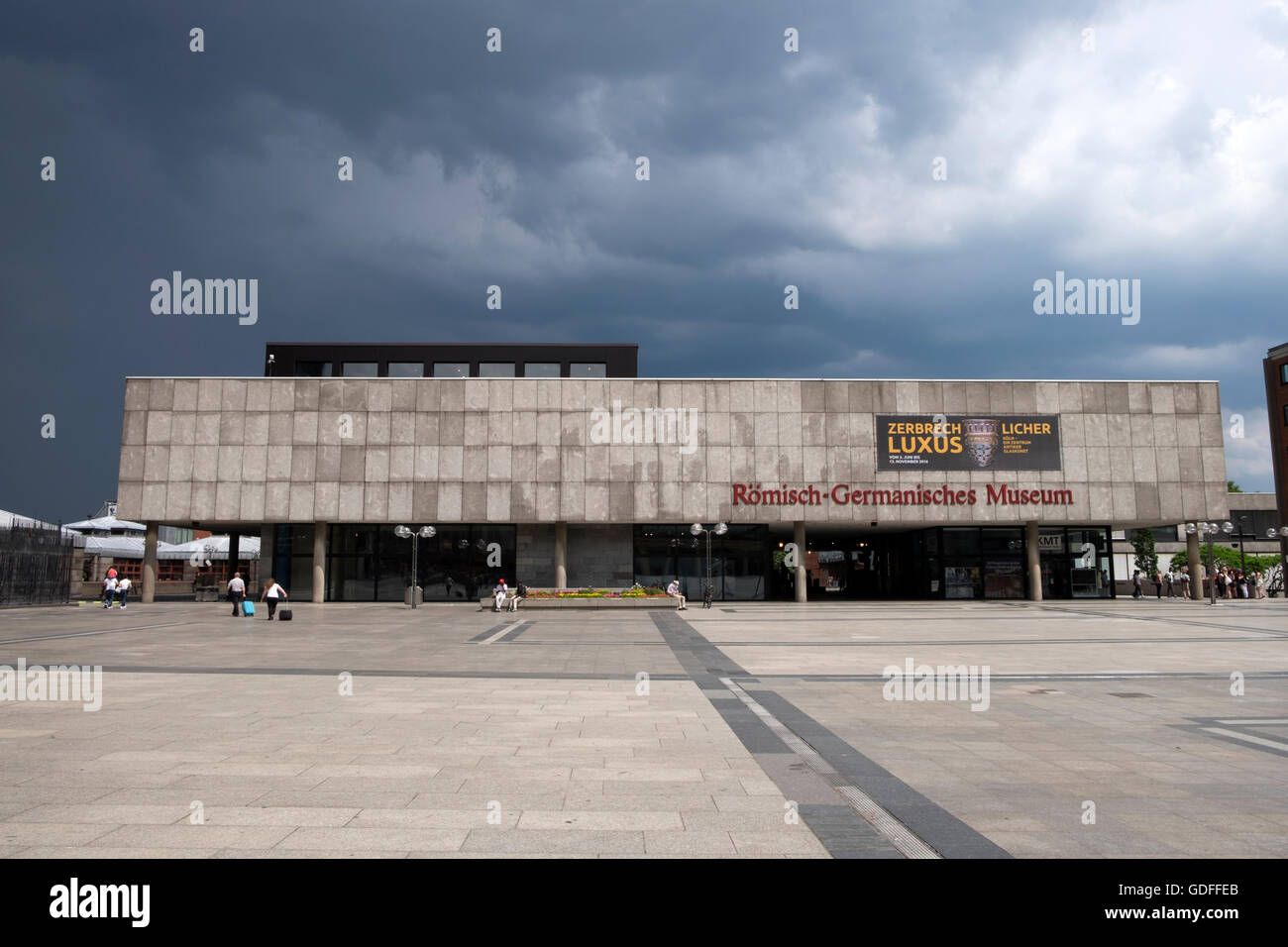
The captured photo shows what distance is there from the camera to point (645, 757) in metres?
8.26

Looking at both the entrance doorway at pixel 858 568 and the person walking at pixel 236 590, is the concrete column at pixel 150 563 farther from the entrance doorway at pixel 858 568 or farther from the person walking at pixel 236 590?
the entrance doorway at pixel 858 568

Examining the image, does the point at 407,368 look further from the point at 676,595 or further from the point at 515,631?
the point at 515,631

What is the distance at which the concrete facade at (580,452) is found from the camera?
4322 cm

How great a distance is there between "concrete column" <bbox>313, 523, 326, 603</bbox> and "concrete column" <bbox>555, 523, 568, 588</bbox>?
12.8 metres

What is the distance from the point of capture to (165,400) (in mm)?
43406

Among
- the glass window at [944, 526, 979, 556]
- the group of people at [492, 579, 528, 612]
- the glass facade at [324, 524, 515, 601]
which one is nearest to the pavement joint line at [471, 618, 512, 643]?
the group of people at [492, 579, 528, 612]

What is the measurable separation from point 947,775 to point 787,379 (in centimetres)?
3808

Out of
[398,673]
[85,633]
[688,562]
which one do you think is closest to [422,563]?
[688,562]

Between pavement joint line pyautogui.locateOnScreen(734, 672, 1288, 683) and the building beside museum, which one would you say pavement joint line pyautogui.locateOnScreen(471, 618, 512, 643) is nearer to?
pavement joint line pyautogui.locateOnScreen(734, 672, 1288, 683)

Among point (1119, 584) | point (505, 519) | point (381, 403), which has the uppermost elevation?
point (381, 403)

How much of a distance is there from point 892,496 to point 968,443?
5257 mm

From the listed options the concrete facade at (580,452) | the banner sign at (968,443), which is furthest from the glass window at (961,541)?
the banner sign at (968,443)
